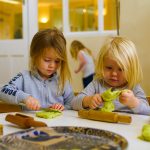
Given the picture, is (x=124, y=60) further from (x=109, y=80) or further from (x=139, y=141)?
(x=139, y=141)

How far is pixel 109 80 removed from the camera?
1320mm

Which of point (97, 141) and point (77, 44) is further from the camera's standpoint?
point (77, 44)

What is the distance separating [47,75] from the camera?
58.4 inches

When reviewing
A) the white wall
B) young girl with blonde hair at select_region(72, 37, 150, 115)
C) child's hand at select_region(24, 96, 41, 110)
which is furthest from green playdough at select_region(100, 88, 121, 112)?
the white wall

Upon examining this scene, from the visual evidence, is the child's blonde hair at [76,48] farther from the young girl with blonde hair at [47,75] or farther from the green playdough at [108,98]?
the green playdough at [108,98]

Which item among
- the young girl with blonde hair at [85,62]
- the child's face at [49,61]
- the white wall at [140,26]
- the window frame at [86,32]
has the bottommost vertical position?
the young girl with blonde hair at [85,62]

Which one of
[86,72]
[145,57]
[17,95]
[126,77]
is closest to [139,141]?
[126,77]

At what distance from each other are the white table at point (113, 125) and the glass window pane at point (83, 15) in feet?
14.4

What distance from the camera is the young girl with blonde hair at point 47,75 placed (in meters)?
1.42

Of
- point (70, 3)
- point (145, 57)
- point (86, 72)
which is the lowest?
point (86, 72)

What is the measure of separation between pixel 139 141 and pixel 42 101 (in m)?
0.82

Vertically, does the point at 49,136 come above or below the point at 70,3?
below

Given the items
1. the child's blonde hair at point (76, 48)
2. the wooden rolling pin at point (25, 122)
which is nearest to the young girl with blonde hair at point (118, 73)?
the wooden rolling pin at point (25, 122)

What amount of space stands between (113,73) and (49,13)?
504 centimetres
